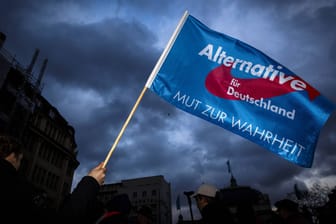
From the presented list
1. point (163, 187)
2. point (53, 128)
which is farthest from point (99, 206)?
point (163, 187)

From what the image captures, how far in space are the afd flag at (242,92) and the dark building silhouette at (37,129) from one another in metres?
24.8

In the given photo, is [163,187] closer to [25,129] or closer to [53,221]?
[25,129]

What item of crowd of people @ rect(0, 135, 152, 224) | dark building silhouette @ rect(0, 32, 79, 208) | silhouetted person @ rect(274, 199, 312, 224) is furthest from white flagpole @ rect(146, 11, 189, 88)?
dark building silhouette @ rect(0, 32, 79, 208)

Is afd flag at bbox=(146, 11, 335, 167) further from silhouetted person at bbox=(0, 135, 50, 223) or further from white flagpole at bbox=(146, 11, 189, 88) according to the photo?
silhouetted person at bbox=(0, 135, 50, 223)

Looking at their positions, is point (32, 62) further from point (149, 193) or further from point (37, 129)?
point (149, 193)

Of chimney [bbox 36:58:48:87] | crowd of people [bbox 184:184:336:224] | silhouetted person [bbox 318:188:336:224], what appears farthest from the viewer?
chimney [bbox 36:58:48:87]

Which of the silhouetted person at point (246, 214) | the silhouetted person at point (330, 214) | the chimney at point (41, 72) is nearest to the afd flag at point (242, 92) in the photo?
the silhouetted person at point (246, 214)

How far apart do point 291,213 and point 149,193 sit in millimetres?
72491

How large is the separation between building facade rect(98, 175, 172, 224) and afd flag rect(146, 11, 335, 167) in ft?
228

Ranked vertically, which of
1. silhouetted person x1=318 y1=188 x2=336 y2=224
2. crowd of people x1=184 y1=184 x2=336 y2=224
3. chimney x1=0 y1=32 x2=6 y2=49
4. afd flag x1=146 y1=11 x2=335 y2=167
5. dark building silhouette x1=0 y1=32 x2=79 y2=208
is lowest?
crowd of people x1=184 y1=184 x2=336 y2=224

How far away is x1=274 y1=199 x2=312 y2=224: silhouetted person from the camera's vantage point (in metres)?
4.36

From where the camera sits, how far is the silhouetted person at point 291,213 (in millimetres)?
4359

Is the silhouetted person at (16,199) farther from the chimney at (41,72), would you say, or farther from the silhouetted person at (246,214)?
the chimney at (41,72)

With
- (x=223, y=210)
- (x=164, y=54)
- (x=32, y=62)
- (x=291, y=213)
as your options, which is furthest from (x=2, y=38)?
(x=291, y=213)
